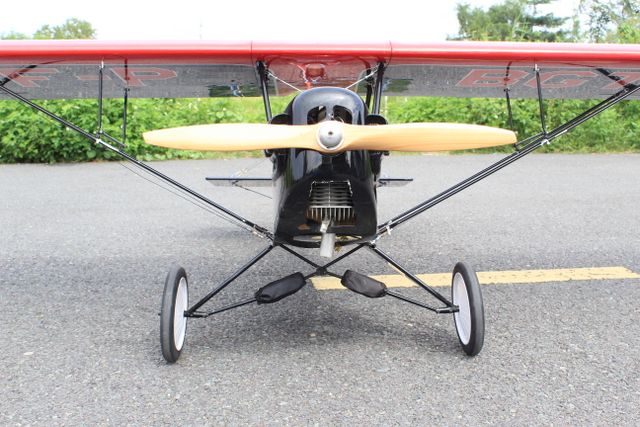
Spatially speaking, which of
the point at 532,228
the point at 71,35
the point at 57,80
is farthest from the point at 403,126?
the point at 71,35

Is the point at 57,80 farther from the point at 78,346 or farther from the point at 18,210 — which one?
the point at 18,210

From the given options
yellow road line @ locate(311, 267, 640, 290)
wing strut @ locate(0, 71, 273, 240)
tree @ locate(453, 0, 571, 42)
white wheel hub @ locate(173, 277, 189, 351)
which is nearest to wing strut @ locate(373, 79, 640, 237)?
wing strut @ locate(0, 71, 273, 240)

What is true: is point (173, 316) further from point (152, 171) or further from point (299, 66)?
point (299, 66)

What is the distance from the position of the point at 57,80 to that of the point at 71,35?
188 ft

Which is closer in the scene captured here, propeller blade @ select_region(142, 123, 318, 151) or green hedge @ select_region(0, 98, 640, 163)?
propeller blade @ select_region(142, 123, 318, 151)

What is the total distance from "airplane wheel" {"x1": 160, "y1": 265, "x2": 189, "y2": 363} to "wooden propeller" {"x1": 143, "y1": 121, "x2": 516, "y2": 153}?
740 mm

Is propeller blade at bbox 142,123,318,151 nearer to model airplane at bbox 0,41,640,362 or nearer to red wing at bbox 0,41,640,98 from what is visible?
model airplane at bbox 0,41,640,362

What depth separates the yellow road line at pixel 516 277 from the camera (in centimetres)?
422

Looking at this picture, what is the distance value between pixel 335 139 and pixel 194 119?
38.0 ft

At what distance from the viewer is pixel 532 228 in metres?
6.06

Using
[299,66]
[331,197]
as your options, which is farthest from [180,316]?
[299,66]

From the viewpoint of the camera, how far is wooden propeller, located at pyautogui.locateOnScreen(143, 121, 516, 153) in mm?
2535

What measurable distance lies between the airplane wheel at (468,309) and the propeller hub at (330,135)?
109cm

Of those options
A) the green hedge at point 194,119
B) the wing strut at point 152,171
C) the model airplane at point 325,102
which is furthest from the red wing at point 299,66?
the green hedge at point 194,119
